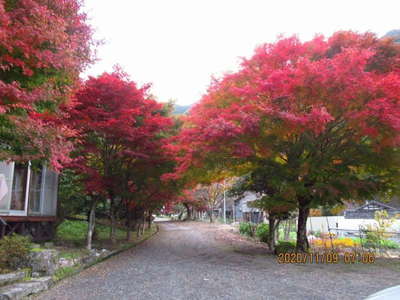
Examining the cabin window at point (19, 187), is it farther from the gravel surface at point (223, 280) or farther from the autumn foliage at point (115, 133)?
the gravel surface at point (223, 280)

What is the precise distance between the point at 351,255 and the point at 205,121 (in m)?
7.28

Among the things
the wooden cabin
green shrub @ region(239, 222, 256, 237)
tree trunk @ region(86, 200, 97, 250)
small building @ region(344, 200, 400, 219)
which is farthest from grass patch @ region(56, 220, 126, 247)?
small building @ region(344, 200, 400, 219)

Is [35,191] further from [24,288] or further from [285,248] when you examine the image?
[285,248]

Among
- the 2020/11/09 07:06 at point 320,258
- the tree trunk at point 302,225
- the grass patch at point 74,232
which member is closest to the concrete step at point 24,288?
the grass patch at point 74,232

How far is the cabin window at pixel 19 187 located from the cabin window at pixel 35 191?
61 centimetres

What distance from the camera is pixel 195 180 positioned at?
13117 mm

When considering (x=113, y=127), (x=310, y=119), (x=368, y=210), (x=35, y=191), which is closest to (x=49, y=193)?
(x=35, y=191)

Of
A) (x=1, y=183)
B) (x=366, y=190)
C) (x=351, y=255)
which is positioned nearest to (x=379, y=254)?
(x=351, y=255)

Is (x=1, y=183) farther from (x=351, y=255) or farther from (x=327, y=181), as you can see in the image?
(x=351, y=255)

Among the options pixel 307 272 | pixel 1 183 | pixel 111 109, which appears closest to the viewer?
pixel 1 183

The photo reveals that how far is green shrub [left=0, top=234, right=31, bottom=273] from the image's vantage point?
7672 millimetres

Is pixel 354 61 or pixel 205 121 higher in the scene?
pixel 354 61

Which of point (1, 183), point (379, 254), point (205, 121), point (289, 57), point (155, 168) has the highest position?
point (289, 57)

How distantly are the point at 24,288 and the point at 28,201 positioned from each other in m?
6.71
